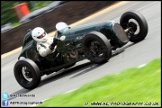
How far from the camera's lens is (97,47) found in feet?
34.3

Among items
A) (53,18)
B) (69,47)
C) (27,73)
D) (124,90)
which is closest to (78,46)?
(69,47)

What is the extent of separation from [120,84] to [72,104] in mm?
929

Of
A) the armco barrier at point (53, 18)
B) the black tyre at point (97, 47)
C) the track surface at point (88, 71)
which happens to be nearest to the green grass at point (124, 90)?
the track surface at point (88, 71)

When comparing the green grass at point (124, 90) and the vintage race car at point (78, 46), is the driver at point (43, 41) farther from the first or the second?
the green grass at point (124, 90)

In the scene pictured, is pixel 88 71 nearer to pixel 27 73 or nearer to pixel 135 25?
pixel 27 73

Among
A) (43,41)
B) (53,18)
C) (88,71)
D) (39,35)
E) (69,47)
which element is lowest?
(88,71)

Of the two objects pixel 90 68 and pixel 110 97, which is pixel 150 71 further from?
pixel 90 68

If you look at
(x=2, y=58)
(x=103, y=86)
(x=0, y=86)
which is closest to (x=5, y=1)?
(x=2, y=58)

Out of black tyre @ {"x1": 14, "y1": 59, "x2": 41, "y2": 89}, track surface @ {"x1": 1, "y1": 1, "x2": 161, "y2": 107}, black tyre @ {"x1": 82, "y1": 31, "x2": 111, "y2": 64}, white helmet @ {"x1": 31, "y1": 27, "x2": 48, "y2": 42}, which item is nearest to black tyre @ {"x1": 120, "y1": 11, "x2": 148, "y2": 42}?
track surface @ {"x1": 1, "y1": 1, "x2": 161, "y2": 107}

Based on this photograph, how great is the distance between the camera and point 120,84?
784 cm

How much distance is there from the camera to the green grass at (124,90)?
6.57m

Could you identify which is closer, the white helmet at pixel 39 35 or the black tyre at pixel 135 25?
the white helmet at pixel 39 35

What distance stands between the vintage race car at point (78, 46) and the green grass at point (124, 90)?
4.79 ft

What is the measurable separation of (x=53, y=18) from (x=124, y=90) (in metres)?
14.6
